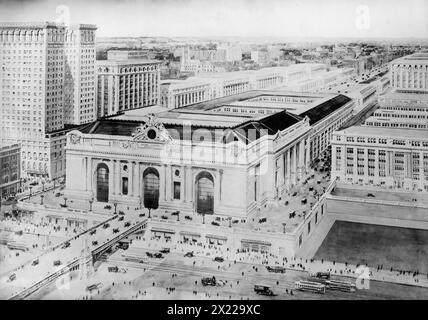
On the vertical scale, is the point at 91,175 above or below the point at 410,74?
below

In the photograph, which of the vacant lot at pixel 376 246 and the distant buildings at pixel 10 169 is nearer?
the vacant lot at pixel 376 246

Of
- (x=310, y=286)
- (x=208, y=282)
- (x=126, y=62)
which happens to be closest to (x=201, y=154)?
(x=126, y=62)

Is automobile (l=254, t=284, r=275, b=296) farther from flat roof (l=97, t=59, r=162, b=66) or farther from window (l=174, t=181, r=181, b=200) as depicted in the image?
flat roof (l=97, t=59, r=162, b=66)

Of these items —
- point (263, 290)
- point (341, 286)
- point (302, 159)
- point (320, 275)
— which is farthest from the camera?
point (302, 159)

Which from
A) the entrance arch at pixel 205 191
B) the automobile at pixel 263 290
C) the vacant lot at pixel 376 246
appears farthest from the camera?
the entrance arch at pixel 205 191

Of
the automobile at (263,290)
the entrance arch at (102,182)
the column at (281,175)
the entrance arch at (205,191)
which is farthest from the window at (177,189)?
the automobile at (263,290)

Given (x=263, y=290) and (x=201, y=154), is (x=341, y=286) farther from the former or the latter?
(x=201, y=154)

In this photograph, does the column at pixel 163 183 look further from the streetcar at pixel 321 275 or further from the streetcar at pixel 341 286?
the streetcar at pixel 341 286

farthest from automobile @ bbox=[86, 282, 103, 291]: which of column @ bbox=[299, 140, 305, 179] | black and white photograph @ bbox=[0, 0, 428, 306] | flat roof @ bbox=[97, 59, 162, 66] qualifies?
column @ bbox=[299, 140, 305, 179]
